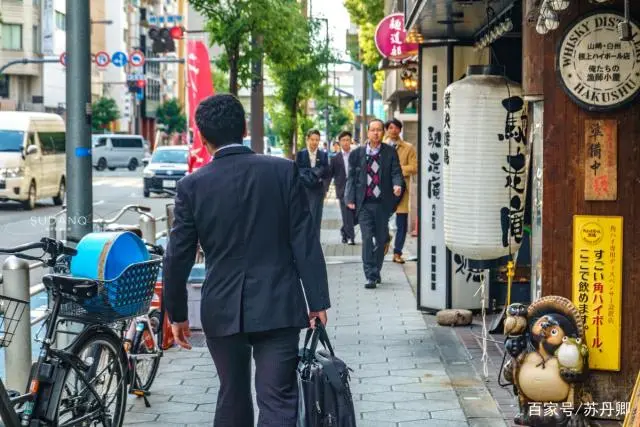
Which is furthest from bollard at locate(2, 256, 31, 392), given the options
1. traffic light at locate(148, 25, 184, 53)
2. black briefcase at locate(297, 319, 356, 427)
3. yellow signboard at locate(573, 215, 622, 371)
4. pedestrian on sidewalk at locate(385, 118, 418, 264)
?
traffic light at locate(148, 25, 184, 53)

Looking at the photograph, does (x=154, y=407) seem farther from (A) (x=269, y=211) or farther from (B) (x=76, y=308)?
(A) (x=269, y=211)

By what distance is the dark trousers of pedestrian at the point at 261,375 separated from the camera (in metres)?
5.19

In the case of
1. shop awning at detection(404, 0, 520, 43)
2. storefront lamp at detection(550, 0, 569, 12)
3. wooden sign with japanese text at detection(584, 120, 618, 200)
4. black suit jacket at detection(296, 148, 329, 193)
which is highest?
shop awning at detection(404, 0, 520, 43)

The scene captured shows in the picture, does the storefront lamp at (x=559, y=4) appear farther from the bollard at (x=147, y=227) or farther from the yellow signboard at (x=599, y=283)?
the bollard at (x=147, y=227)

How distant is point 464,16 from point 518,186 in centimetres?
191

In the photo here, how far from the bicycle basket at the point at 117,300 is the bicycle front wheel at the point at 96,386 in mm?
162

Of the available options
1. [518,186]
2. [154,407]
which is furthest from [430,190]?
[154,407]

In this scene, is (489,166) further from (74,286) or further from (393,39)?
(393,39)

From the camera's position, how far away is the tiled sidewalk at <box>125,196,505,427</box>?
7.53 meters

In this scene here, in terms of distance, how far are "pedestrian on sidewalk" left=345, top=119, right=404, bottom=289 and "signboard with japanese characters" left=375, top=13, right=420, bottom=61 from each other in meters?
2.30

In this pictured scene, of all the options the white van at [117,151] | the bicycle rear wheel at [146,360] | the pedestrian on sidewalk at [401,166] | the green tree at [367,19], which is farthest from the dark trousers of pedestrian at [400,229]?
the white van at [117,151]

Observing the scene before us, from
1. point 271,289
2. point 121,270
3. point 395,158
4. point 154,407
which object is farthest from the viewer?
point 395,158

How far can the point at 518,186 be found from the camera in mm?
8547

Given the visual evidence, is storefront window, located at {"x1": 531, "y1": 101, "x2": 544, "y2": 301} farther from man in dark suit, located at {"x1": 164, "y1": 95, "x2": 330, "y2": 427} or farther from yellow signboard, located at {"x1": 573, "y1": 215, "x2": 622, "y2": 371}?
man in dark suit, located at {"x1": 164, "y1": 95, "x2": 330, "y2": 427}
